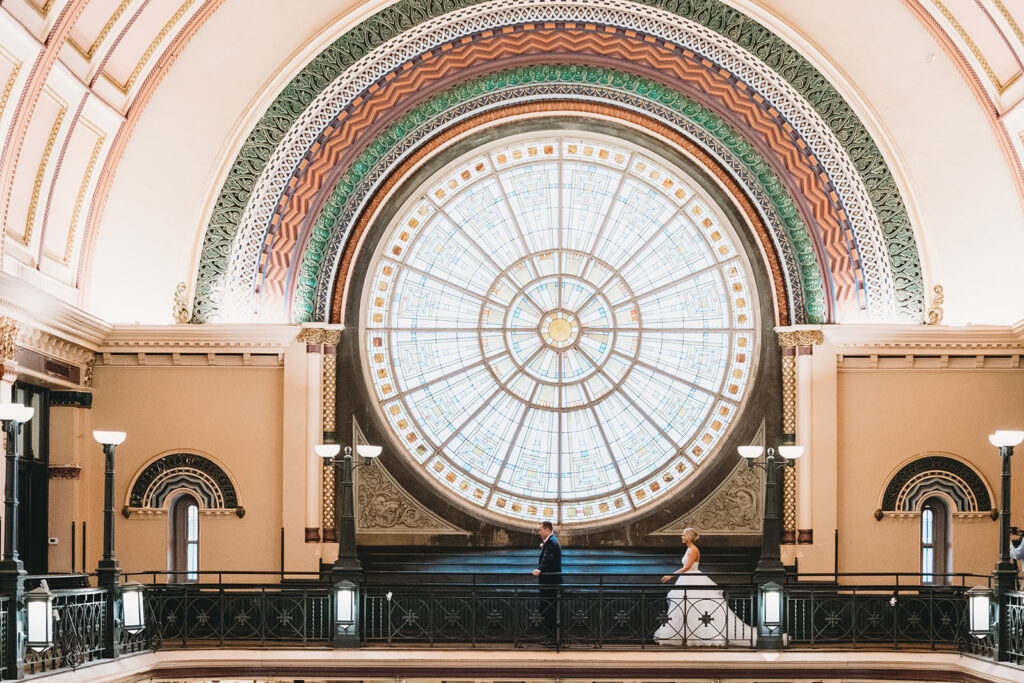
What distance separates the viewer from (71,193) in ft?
52.8

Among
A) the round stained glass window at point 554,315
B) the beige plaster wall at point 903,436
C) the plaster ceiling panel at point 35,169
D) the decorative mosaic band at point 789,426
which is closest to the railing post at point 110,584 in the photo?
the plaster ceiling panel at point 35,169

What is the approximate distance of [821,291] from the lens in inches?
697

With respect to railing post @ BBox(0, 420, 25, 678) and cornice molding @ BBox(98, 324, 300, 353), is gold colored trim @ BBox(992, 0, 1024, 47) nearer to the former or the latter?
cornice molding @ BBox(98, 324, 300, 353)

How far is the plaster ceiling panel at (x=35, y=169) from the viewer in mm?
14523

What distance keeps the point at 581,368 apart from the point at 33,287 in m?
7.05

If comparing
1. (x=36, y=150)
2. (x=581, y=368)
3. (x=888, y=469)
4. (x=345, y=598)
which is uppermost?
(x=36, y=150)

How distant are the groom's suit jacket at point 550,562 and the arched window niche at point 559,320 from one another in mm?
2504

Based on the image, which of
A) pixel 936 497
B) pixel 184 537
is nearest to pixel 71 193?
pixel 184 537

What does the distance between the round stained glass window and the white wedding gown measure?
3.13 metres

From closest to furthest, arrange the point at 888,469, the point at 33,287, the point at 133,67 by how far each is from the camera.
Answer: the point at 33,287 < the point at 133,67 < the point at 888,469

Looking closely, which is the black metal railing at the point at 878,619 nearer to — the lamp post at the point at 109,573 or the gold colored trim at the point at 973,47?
the gold colored trim at the point at 973,47

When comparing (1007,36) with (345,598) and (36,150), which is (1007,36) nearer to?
(345,598)

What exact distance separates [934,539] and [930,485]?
71cm

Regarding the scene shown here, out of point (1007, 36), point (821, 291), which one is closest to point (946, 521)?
point (821, 291)
